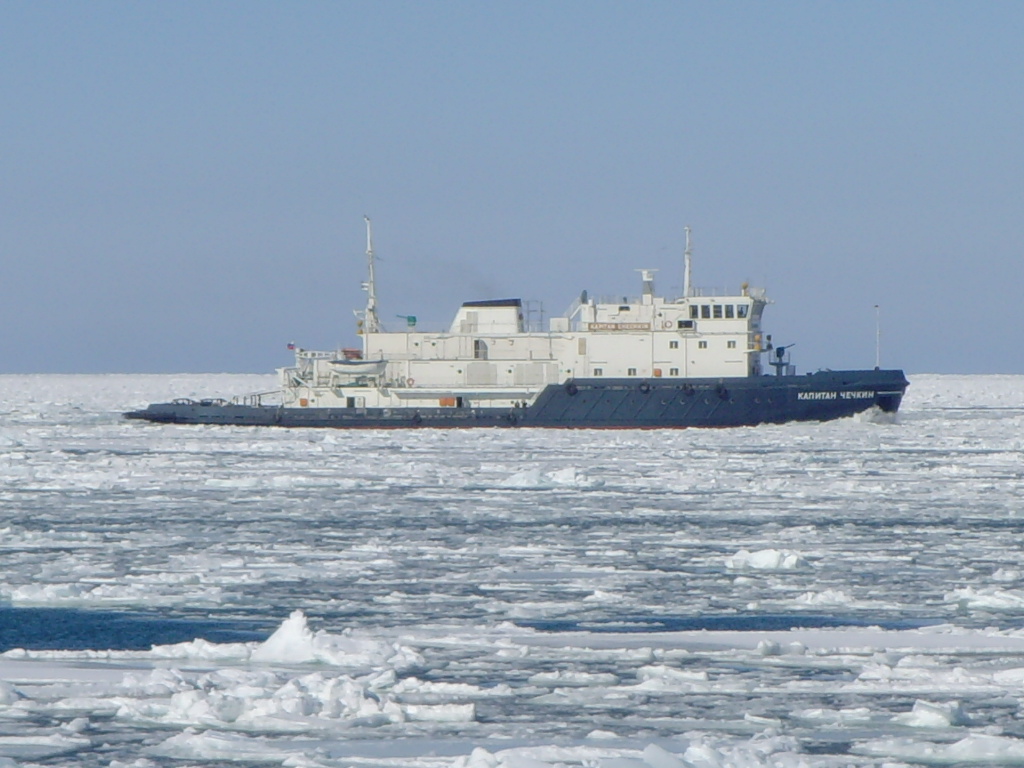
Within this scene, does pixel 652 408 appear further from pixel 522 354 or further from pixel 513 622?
pixel 513 622

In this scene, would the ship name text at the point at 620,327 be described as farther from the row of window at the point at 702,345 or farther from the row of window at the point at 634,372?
the row of window at the point at 634,372

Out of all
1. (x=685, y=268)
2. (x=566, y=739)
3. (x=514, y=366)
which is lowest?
(x=566, y=739)

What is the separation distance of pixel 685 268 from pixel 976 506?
29.0 m

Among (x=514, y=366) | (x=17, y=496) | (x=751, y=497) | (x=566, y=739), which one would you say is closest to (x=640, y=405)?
(x=514, y=366)

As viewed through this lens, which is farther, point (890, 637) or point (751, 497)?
point (751, 497)

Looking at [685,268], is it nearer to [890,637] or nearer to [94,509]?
[94,509]

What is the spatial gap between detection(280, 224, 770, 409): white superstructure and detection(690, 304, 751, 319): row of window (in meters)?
0.03

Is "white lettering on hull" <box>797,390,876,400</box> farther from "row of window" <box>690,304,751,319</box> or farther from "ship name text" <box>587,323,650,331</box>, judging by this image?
"ship name text" <box>587,323,650,331</box>

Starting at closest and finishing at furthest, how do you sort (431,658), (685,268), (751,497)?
(431,658), (751,497), (685,268)

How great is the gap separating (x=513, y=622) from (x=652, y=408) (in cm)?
3306

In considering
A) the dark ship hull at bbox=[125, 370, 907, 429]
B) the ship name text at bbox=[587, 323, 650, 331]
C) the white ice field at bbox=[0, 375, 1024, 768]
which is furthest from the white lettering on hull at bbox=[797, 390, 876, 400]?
the white ice field at bbox=[0, 375, 1024, 768]

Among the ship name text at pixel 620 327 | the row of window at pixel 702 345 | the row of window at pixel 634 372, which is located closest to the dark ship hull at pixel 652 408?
the row of window at pixel 634 372

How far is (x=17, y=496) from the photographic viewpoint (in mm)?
22234

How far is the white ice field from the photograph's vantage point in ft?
25.1
